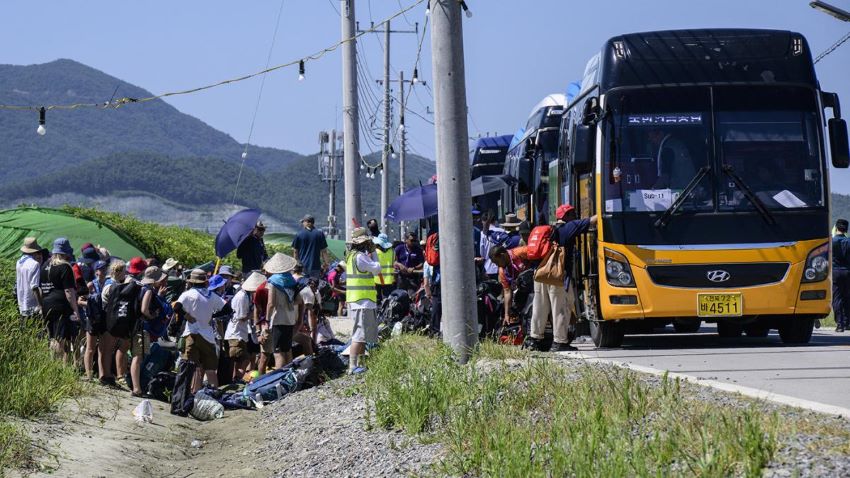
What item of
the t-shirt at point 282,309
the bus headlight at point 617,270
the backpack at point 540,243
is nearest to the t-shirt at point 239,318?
the t-shirt at point 282,309

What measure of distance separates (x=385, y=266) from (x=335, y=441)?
9.56m

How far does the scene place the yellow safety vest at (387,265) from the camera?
20.8m

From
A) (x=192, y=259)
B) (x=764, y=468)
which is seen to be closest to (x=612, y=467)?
(x=764, y=468)

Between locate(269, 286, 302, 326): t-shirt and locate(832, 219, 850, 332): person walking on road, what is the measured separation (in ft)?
31.8

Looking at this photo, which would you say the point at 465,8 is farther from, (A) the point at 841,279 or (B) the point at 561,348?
(A) the point at 841,279

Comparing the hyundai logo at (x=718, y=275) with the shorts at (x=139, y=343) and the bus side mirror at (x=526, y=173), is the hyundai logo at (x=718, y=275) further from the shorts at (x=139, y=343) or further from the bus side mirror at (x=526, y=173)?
the shorts at (x=139, y=343)

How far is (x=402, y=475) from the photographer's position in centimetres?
941

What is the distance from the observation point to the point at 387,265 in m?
21.2

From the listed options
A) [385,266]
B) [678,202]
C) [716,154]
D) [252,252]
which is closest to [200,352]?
[252,252]

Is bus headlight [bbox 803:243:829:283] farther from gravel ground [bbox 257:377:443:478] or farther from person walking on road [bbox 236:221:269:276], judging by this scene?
person walking on road [bbox 236:221:269:276]

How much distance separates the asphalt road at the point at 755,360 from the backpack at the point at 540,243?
1250mm

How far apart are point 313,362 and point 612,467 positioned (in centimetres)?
996

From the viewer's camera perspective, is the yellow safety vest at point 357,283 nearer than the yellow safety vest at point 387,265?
Yes

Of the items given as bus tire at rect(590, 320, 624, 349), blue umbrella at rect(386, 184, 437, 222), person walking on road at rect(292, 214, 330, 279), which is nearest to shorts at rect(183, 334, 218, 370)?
bus tire at rect(590, 320, 624, 349)
